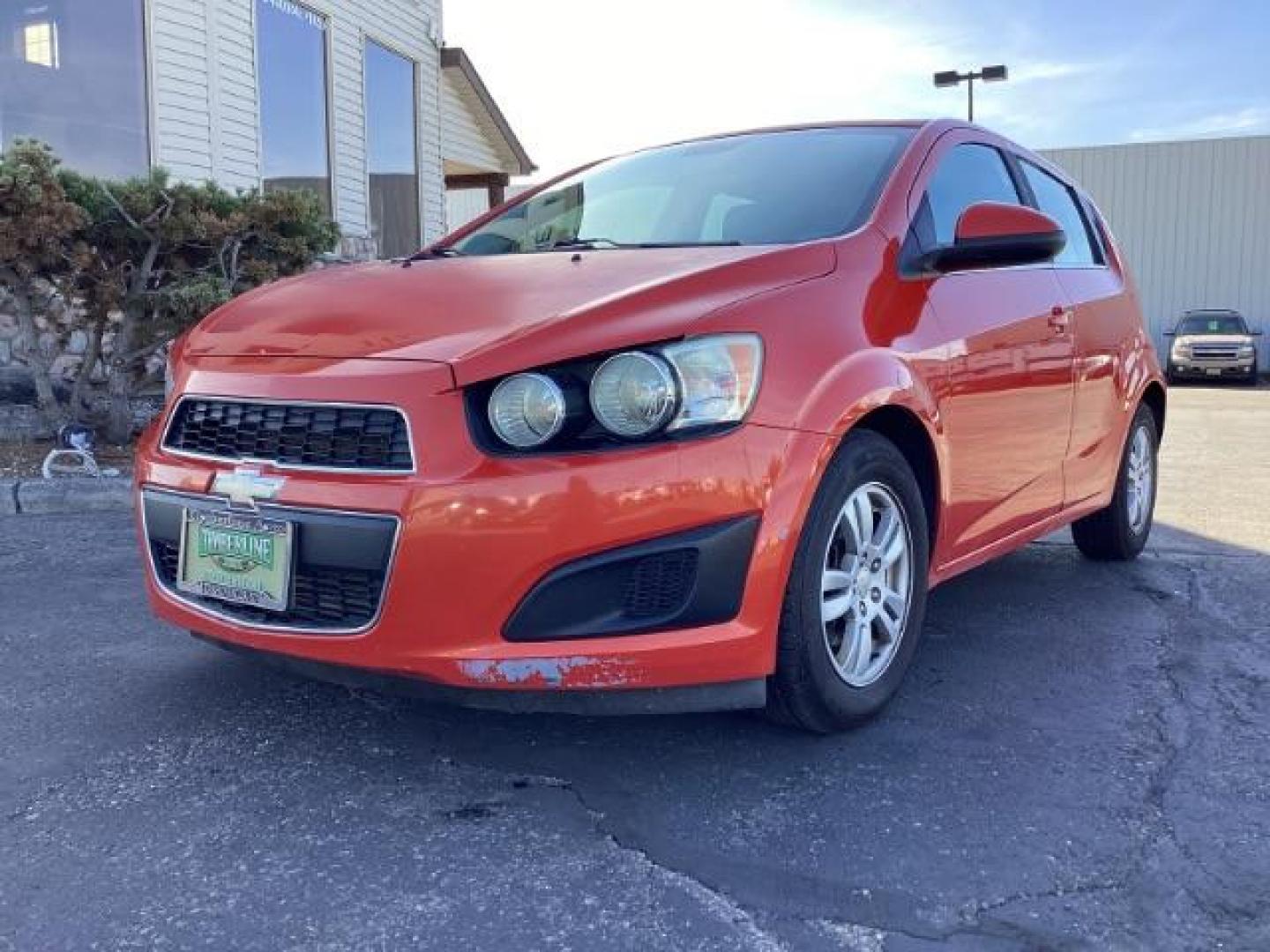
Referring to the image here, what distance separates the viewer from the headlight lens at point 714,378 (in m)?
2.49

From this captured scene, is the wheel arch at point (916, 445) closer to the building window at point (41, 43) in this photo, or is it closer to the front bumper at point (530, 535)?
the front bumper at point (530, 535)

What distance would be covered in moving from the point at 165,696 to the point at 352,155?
9933mm

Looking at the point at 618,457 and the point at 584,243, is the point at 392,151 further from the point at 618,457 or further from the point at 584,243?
the point at 618,457

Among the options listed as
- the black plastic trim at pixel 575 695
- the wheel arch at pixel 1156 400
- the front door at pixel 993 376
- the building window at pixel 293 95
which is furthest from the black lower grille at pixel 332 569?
the building window at pixel 293 95

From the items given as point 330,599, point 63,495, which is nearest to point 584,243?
point 330,599

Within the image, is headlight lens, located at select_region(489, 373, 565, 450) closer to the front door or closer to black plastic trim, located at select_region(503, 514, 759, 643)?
black plastic trim, located at select_region(503, 514, 759, 643)

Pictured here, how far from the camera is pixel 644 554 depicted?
2430mm

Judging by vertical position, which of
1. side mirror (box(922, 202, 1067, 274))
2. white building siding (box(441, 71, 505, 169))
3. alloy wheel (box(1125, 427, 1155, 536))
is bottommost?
alloy wheel (box(1125, 427, 1155, 536))

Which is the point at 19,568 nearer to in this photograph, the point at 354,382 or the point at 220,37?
the point at 354,382

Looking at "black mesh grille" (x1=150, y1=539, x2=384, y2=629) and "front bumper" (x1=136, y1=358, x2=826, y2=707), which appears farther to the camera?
"black mesh grille" (x1=150, y1=539, x2=384, y2=629)

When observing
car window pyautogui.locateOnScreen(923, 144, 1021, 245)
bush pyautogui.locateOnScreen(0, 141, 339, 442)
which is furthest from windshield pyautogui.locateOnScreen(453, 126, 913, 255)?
bush pyautogui.locateOnScreen(0, 141, 339, 442)

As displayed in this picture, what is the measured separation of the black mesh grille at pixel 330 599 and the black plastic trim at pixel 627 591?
32 cm

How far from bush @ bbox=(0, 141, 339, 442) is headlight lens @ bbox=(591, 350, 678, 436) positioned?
191 inches

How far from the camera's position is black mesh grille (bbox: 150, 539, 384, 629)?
8.20 feet
